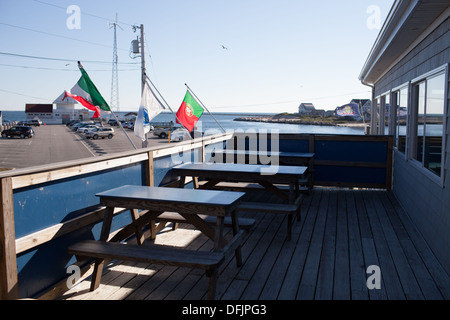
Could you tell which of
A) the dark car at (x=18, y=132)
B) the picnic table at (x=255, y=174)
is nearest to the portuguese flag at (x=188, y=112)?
the picnic table at (x=255, y=174)

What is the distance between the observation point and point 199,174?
561 cm

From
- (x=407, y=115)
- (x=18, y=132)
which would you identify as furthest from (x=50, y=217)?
(x=18, y=132)

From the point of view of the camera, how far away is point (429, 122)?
5223 millimetres

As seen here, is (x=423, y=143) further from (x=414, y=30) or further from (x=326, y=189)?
(x=326, y=189)

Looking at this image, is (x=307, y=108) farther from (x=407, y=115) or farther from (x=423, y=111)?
(x=423, y=111)

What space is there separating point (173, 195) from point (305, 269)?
1.53 m

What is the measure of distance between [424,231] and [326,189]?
3.63 meters

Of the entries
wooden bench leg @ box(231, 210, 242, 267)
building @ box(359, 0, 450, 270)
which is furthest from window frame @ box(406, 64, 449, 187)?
wooden bench leg @ box(231, 210, 242, 267)

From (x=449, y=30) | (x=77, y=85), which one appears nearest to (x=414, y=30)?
(x=449, y=30)

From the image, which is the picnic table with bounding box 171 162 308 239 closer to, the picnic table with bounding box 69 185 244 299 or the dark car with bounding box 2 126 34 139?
the picnic table with bounding box 69 185 244 299

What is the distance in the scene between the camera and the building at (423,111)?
434 centimetres

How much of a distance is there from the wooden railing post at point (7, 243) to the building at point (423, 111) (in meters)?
3.92
